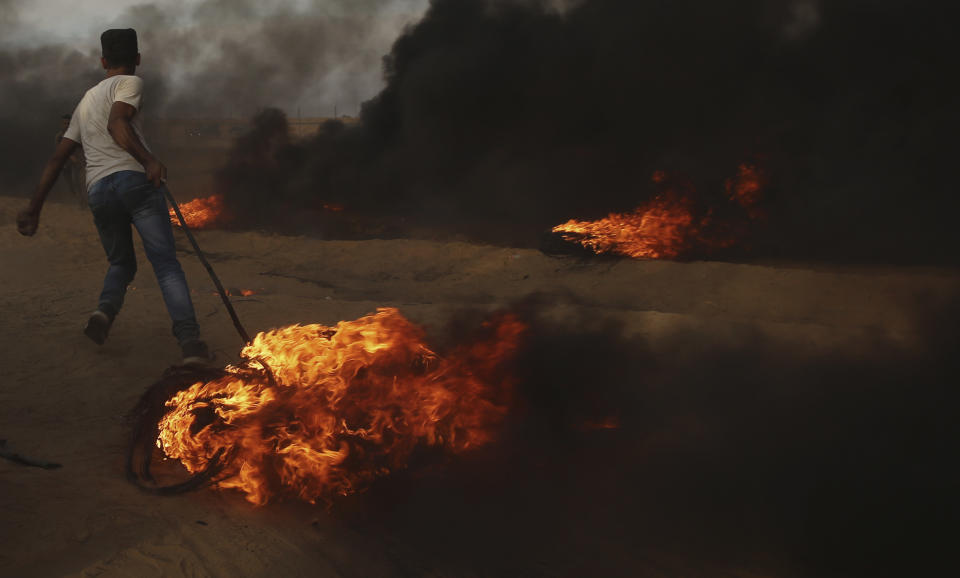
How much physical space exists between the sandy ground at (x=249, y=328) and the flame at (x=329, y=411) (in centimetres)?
21

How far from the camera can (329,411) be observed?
3516mm

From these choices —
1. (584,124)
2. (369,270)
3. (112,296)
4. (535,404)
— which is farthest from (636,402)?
(584,124)

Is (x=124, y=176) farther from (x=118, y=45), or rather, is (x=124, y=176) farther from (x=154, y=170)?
(x=118, y=45)

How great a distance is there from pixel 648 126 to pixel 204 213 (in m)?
12.0

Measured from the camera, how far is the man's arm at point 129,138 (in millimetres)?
4258

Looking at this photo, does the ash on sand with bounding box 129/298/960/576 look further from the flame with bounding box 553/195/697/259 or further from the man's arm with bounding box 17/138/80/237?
the flame with bounding box 553/195/697/259

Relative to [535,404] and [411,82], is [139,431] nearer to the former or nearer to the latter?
[535,404]

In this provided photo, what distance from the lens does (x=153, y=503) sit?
3.00 metres

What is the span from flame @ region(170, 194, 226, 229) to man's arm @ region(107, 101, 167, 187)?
1304 cm

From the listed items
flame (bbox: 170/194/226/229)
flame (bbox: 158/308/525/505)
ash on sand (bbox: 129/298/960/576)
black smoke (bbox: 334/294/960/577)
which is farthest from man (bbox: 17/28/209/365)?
flame (bbox: 170/194/226/229)

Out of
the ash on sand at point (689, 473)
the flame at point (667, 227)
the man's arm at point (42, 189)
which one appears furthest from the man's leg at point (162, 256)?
the flame at point (667, 227)

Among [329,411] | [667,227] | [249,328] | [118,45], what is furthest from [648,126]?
[329,411]

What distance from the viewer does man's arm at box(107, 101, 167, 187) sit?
14.0ft

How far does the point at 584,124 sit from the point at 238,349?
13.1 m
